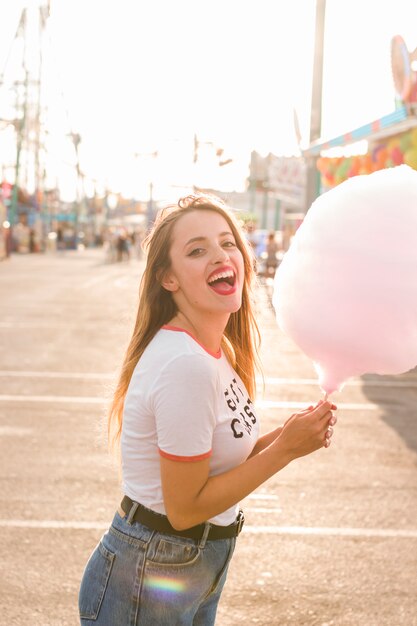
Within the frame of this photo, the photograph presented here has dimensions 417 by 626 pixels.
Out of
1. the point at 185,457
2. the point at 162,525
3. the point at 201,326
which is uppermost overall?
the point at 201,326

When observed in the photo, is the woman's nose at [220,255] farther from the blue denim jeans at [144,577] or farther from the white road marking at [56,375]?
the white road marking at [56,375]

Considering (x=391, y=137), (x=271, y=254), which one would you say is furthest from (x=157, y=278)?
(x=271, y=254)

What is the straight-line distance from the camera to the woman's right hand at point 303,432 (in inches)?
91.1

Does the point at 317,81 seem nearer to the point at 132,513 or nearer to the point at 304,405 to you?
the point at 304,405

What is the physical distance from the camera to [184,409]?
2.20 m

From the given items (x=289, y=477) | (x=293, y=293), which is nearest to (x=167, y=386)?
(x=293, y=293)

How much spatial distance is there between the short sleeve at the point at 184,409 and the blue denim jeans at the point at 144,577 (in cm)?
27

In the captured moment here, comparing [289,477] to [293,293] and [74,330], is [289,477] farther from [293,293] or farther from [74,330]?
[74,330]

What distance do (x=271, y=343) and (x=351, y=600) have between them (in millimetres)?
9578

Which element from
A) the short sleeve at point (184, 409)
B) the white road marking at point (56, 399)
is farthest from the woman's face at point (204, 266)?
the white road marking at point (56, 399)

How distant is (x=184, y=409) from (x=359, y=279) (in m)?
0.53

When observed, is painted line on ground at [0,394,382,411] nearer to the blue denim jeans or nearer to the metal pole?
the blue denim jeans

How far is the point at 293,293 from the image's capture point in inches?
96.5

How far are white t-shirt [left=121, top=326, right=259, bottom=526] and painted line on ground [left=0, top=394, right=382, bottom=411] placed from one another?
6275 mm
